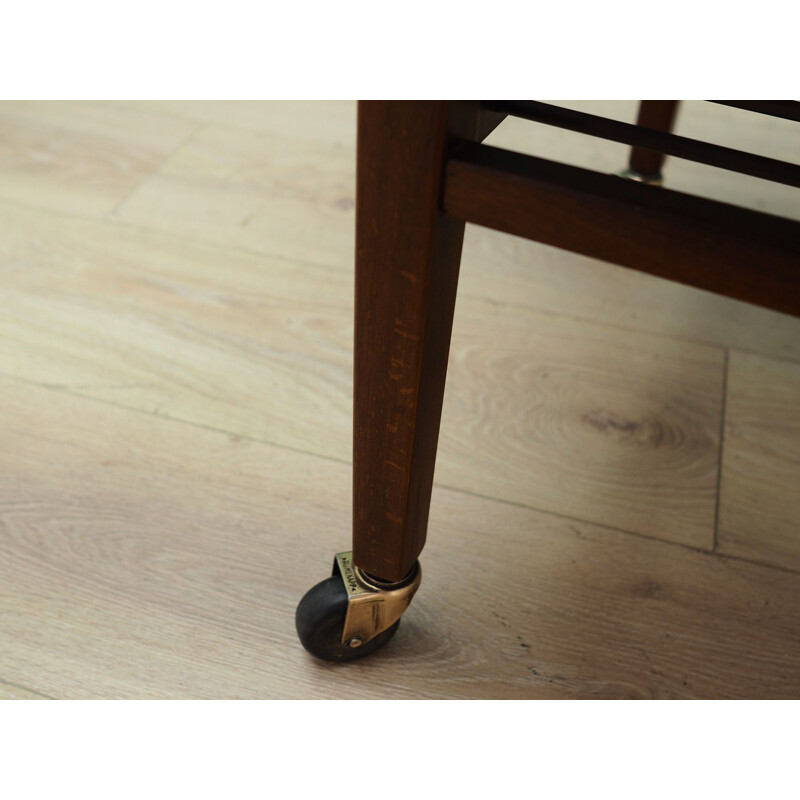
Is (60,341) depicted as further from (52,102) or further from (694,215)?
(694,215)

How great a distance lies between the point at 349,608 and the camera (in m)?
0.53

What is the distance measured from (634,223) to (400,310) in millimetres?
110

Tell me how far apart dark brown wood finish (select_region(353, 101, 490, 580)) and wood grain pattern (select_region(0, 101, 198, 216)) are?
616 mm

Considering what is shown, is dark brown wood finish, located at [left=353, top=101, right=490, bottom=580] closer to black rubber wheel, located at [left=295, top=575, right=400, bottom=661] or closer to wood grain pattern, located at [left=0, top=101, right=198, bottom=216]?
black rubber wheel, located at [left=295, top=575, right=400, bottom=661]

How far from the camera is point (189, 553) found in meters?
0.64

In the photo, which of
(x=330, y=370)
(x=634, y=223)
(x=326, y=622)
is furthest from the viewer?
(x=330, y=370)

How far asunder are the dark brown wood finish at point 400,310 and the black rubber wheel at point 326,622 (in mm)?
35

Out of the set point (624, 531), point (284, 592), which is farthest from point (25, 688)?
point (624, 531)

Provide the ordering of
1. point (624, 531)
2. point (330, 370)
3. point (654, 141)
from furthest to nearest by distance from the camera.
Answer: point (330, 370) < point (624, 531) < point (654, 141)

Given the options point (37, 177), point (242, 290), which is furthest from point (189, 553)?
point (37, 177)

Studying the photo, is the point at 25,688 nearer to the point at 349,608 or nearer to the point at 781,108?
the point at 349,608

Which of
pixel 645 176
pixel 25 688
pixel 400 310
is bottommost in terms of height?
pixel 25 688

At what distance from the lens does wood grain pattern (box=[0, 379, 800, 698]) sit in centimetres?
57

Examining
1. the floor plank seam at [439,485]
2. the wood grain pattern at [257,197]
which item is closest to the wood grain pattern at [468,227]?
the wood grain pattern at [257,197]
